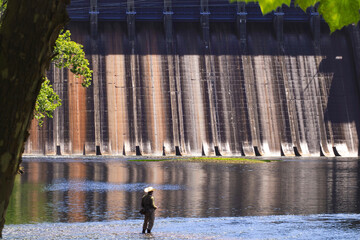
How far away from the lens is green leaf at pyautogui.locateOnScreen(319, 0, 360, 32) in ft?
16.3

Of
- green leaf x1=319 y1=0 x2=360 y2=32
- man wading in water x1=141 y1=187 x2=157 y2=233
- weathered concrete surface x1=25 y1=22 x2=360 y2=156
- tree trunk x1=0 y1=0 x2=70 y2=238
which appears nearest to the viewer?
tree trunk x1=0 y1=0 x2=70 y2=238

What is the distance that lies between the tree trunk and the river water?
1678 cm

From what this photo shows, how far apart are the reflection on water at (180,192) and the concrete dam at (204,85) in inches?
967

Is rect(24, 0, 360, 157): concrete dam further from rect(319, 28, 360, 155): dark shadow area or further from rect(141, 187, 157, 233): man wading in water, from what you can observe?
rect(141, 187, 157, 233): man wading in water

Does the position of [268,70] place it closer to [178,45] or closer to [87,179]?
[178,45]

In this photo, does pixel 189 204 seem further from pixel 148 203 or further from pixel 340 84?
pixel 340 84

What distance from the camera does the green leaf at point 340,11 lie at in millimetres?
4980

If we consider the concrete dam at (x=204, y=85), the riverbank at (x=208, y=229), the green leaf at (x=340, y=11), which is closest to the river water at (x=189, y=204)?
the riverbank at (x=208, y=229)

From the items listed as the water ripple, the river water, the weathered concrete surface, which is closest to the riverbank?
the river water

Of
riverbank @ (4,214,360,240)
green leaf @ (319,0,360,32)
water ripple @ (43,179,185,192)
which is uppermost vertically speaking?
green leaf @ (319,0,360,32)

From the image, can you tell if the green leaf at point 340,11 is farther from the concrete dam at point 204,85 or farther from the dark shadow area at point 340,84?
the dark shadow area at point 340,84

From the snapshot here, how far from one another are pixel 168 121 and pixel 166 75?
623 cm

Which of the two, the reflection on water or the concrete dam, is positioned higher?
the concrete dam

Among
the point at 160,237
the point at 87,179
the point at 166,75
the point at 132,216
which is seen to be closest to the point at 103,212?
the point at 132,216
